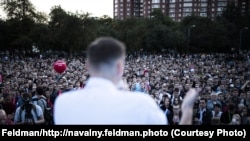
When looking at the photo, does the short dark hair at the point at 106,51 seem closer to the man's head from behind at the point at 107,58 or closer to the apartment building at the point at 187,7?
the man's head from behind at the point at 107,58

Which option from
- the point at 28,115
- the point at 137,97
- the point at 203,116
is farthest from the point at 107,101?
the point at 203,116

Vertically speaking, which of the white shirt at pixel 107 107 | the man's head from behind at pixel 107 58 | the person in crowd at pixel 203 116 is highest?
the man's head from behind at pixel 107 58

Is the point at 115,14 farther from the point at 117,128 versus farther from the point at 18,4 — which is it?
the point at 117,128

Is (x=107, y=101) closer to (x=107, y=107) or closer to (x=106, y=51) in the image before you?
(x=107, y=107)

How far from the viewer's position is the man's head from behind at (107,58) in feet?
6.45

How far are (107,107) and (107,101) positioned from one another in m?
0.04

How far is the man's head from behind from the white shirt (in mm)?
52

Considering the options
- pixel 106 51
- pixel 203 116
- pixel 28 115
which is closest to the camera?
pixel 106 51

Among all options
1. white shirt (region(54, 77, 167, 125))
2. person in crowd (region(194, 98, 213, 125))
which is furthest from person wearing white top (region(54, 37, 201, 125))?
person in crowd (region(194, 98, 213, 125))

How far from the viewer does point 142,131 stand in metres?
2.24

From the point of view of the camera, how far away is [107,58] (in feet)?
6.45

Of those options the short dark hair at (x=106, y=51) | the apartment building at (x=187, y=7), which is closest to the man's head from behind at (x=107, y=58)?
the short dark hair at (x=106, y=51)

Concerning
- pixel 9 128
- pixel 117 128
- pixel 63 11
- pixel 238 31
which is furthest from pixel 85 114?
pixel 238 31

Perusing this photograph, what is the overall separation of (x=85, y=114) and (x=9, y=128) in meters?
1.83
